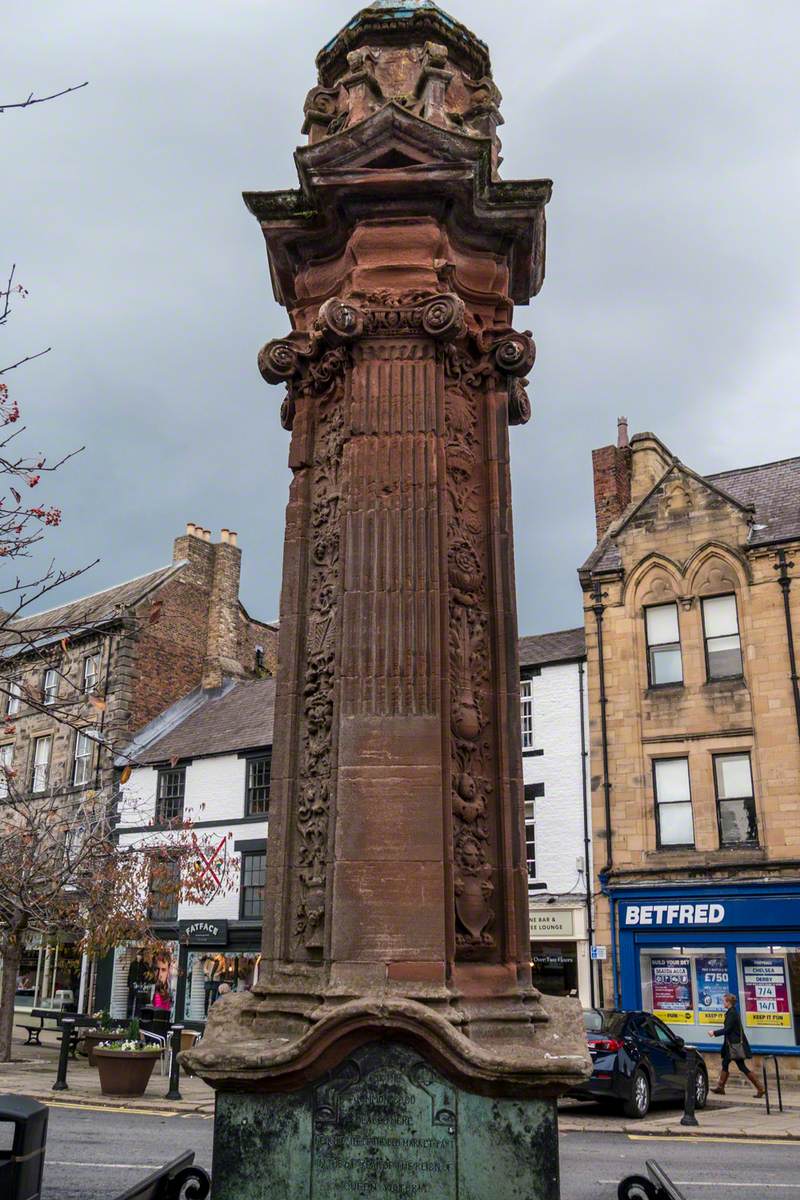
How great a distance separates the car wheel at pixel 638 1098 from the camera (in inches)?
587

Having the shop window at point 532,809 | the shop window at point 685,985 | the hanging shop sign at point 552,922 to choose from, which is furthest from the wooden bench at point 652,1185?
the shop window at point 532,809

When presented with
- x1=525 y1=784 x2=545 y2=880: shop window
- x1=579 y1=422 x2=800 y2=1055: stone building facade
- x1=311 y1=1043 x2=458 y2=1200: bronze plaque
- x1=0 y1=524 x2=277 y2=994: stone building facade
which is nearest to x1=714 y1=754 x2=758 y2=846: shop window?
x1=579 y1=422 x2=800 y2=1055: stone building facade

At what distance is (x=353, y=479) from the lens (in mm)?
6430

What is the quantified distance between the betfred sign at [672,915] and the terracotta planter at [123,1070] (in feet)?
38.4

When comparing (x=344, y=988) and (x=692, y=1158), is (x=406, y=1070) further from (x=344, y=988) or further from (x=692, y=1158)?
(x=692, y=1158)

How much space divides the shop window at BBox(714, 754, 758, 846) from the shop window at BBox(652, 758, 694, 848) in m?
0.72

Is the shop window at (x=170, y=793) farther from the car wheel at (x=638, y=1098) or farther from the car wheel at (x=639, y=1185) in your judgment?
the car wheel at (x=639, y=1185)

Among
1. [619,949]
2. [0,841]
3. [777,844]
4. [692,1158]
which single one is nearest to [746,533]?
[777,844]

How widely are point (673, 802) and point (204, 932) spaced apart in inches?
545

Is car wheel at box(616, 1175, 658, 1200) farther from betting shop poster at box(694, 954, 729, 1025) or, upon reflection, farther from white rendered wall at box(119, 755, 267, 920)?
white rendered wall at box(119, 755, 267, 920)

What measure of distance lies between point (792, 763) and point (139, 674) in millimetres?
21619

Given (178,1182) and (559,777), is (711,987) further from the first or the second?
(178,1182)

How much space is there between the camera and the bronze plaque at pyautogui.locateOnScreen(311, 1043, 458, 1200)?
16.4 feet

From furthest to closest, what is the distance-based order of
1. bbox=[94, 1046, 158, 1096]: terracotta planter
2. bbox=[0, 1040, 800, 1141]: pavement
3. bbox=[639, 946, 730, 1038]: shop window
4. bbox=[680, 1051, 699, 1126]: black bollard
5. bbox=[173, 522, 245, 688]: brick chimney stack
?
bbox=[173, 522, 245, 688]: brick chimney stack
bbox=[639, 946, 730, 1038]: shop window
bbox=[94, 1046, 158, 1096]: terracotta planter
bbox=[680, 1051, 699, 1126]: black bollard
bbox=[0, 1040, 800, 1141]: pavement
